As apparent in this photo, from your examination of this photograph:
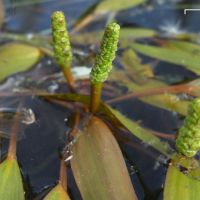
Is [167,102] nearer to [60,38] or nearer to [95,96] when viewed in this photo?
[95,96]

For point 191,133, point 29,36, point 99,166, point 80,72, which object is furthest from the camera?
point 29,36

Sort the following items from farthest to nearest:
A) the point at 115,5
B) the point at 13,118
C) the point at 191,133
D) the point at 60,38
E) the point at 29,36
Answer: the point at 115,5 → the point at 29,36 → the point at 13,118 → the point at 60,38 → the point at 191,133

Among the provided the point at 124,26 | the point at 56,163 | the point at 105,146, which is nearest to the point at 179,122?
the point at 105,146

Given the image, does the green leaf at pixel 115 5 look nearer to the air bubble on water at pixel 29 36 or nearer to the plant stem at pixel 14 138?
the air bubble on water at pixel 29 36

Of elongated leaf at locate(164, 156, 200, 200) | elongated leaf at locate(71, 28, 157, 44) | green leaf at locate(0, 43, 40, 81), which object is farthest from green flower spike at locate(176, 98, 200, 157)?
elongated leaf at locate(71, 28, 157, 44)

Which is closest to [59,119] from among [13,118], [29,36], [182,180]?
[13,118]

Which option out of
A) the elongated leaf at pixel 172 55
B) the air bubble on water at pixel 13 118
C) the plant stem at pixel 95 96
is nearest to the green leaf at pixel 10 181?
the air bubble on water at pixel 13 118

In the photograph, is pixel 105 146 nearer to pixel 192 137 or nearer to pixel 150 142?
pixel 150 142
